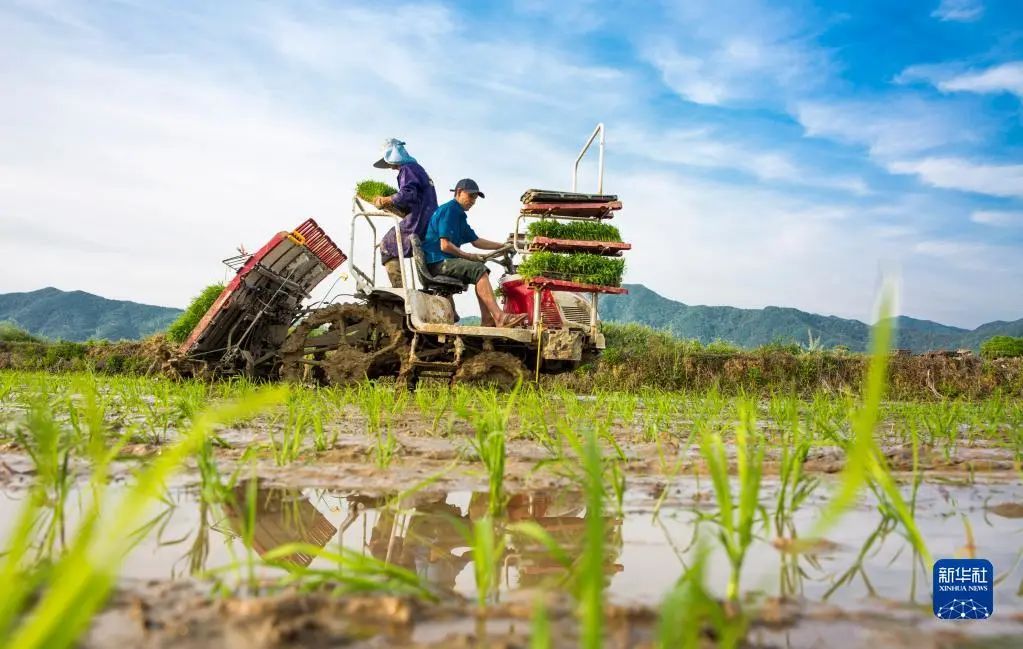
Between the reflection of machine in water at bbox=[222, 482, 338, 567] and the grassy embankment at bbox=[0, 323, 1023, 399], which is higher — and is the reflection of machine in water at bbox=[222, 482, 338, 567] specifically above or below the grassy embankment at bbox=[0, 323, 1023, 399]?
below

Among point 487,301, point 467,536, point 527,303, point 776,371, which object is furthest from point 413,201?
point 776,371

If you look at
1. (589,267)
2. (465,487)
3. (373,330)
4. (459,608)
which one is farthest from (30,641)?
(373,330)

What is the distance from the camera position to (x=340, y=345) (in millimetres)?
8469

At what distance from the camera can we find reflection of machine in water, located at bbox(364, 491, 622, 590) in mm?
1518

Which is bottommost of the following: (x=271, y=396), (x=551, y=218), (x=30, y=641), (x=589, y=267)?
(x=30, y=641)

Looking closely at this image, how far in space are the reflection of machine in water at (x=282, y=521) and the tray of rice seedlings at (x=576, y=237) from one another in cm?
541

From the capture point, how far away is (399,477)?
249 cm

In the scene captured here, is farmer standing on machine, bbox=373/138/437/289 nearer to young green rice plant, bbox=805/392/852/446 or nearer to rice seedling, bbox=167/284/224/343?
rice seedling, bbox=167/284/224/343

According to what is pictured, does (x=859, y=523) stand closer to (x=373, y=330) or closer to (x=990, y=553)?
(x=990, y=553)

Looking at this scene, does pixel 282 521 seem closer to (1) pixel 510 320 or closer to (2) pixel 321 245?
(1) pixel 510 320

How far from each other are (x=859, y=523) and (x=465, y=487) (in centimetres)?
116

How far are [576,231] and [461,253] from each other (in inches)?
49.8

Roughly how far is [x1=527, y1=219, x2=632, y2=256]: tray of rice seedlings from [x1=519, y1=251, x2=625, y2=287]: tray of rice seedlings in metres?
0.09

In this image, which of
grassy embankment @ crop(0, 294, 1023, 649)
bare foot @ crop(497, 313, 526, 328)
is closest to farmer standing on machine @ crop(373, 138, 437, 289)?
bare foot @ crop(497, 313, 526, 328)
